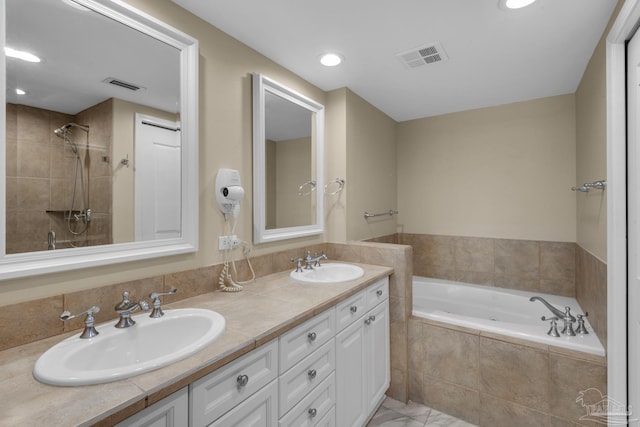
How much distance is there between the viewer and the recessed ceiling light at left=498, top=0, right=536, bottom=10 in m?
1.46

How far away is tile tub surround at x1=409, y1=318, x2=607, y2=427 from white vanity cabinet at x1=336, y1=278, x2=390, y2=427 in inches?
10.7

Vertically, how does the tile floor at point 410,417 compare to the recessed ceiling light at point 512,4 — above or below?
below

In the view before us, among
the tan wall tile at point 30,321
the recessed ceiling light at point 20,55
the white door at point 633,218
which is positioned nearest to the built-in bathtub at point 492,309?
the white door at point 633,218

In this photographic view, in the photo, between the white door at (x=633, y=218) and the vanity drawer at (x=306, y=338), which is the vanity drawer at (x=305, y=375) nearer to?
the vanity drawer at (x=306, y=338)

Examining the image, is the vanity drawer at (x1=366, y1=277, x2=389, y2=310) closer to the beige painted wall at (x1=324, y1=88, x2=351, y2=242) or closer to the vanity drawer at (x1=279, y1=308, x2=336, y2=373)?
the vanity drawer at (x1=279, y1=308, x2=336, y2=373)

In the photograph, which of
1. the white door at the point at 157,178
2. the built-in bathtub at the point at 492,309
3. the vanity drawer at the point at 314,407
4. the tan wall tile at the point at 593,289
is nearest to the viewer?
the vanity drawer at the point at 314,407

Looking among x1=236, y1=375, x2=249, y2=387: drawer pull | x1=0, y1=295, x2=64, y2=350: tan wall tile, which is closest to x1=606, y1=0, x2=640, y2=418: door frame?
x1=236, y1=375, x2=249, y2=387: drawer pull

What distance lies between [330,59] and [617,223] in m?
1.84

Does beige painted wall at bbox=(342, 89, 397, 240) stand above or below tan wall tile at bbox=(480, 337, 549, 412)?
above

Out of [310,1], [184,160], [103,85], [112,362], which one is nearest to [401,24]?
[310,1]

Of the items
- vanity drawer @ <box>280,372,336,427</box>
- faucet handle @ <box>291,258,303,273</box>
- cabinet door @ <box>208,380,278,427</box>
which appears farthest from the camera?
faucet handle @ <box>291,258,303,273</box>

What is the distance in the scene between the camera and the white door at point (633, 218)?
53.4 inches

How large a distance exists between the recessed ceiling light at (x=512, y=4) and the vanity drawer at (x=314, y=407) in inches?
78.8

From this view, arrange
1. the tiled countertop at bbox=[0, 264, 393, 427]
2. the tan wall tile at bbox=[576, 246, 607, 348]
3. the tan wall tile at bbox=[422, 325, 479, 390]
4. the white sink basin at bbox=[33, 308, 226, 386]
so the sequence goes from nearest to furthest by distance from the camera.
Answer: the tiled countertop at bbox=[0, 264, 393, 427]
the white sink basin at bbox=[33, 308, 226, 386]
the tan wall tile at bbox=[576, 246, 607, 348]
the tan wall tile at bbox=[422, 325, 479, 390]
